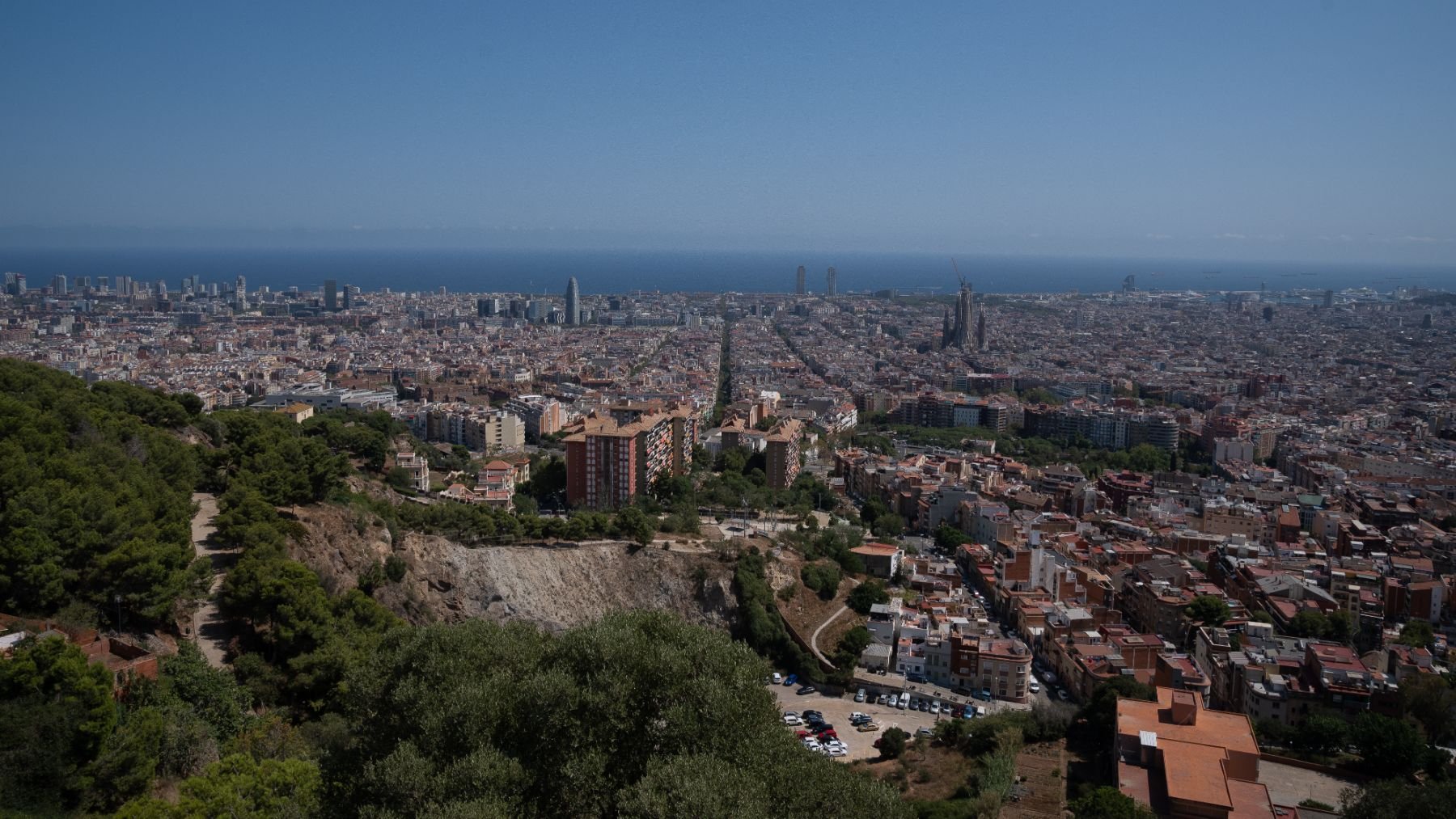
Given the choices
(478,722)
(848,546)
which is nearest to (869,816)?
(478,722)

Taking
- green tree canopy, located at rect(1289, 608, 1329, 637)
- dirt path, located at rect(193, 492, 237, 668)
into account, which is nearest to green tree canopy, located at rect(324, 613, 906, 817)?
dirt path, located at rect(193, 492, 237, 668)

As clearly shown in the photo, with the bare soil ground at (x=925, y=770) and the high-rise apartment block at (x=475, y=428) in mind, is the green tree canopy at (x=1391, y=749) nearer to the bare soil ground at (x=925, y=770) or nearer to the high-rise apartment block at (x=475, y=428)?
the bare soil ground at (x=925, y=770)

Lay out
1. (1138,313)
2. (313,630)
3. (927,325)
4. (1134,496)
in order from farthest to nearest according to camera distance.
→ (1138,313) < (927,325) < (1134,496) < (313,630)

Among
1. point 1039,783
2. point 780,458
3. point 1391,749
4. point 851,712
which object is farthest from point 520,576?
point 1391,749

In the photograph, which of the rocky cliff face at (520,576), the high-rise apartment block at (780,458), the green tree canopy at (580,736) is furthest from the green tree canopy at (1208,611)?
the green tree canopy at (580,736)

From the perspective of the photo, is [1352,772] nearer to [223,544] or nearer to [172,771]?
[172,771]
